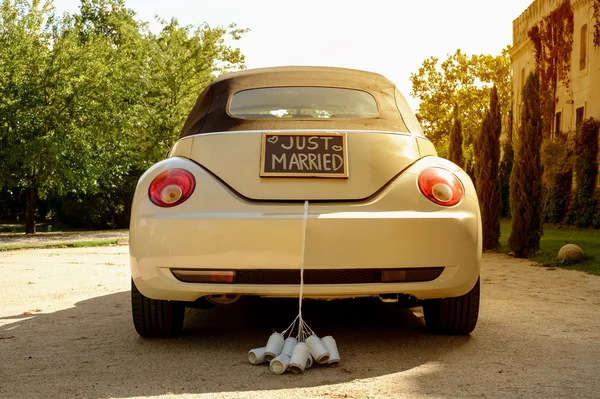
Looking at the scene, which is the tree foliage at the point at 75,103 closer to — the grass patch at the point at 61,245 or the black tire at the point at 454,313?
the grass patch at the point at 61,245

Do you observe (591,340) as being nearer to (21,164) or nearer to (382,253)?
(382,253)

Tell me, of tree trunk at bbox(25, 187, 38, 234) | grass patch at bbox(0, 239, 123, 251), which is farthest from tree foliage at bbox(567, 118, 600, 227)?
tree trunk at bbox(25, 187, 38, 234)

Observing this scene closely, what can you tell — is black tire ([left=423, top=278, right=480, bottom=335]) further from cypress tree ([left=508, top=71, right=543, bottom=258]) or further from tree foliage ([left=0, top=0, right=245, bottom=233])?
tree foliage ([left=0, top=0, right=245, bottom=233])

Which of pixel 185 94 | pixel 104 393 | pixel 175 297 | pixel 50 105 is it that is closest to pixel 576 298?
pixel 175 297

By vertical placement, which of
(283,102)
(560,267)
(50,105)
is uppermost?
(50,105)

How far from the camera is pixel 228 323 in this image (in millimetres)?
5621

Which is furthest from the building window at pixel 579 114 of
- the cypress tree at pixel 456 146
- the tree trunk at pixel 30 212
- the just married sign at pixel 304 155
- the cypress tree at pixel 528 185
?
the just married sign at pixel 304 155

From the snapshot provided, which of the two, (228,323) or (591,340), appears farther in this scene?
(228,323)

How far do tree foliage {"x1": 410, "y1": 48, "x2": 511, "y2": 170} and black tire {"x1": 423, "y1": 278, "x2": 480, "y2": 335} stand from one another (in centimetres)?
4558

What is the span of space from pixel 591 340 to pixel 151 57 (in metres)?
27.4

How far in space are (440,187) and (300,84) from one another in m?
1.37

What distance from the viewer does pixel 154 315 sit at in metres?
4.80

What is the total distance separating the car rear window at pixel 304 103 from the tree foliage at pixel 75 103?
20.0 m

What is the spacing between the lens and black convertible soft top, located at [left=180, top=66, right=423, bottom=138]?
4707mm
